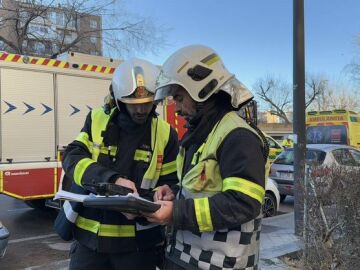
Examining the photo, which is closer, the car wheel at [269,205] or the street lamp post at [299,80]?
the street lamp post at [299,80]

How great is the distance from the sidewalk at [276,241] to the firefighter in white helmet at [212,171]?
10.7ft

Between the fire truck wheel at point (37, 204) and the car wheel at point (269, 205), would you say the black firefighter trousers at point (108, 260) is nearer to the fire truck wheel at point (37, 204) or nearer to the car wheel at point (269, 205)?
the car wheel at point (269, 205)

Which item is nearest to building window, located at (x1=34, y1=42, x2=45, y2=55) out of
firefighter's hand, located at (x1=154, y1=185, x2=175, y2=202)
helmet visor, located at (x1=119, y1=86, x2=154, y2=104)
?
helmet visor, located at (x1=119, y1=86, x2=154, y2=104)

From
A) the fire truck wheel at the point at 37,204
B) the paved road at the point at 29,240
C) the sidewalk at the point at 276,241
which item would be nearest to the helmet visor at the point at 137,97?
the sidewalk at the point at 276,241

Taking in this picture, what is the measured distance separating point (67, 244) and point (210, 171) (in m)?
5.38

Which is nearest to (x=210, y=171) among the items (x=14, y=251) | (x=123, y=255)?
(x=123, y=255)

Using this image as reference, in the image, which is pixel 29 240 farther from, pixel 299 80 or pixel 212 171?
pixel 212 171

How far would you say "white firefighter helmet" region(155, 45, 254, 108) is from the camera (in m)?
1.98

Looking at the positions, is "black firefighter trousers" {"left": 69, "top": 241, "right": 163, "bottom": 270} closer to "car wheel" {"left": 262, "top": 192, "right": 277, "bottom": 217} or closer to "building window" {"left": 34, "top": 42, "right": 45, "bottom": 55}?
"car wheel" {"left": 262, "top": 192, "right": 277, "bottom": 217}

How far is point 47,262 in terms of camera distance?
585 centimetres

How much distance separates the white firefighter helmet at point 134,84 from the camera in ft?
8.29

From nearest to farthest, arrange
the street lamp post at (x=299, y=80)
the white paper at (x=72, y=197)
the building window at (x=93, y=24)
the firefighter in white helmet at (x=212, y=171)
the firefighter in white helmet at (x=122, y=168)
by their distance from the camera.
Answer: the firefighter in white helmet at (x=212, y=171) → the white paper at (x=72, y=197) → the firefighter in white helmet at (x=122, y=168) → the street lamp post at (x=299, y=80) → the building window at (x=93, y=24)

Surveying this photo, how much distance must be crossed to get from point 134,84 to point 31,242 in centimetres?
509

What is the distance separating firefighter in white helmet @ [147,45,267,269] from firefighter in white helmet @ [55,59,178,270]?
41 cm
